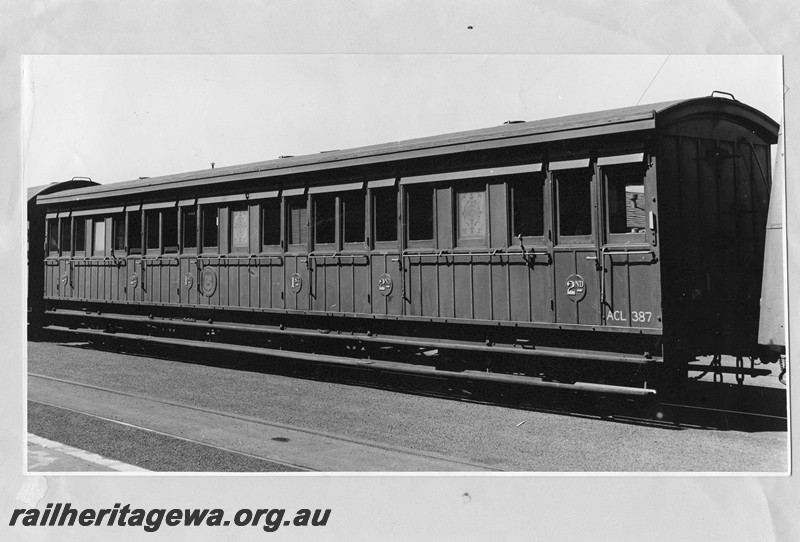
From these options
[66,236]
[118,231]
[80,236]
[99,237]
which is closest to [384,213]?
[118,231]

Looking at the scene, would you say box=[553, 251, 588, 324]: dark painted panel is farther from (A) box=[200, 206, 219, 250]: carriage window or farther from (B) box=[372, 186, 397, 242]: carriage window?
(A) box=[200, 206, 219, 250]: carriage window

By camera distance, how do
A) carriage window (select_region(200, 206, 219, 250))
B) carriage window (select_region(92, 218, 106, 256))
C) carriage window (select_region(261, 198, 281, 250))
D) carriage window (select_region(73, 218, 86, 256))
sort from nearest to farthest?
carriage window (select_region(261, 198, 281, 250)) < carriage window (select_region(200, 206, 219, 250)) < carriage window (select_region(92, 218, 106, 256)) < carriage window (select_region(73, 218, 86, 256))

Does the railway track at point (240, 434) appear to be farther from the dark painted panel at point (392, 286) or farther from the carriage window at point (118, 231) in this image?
the carriage window at point (118, 231)

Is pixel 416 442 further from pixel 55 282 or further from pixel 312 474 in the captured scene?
pixel 55 282

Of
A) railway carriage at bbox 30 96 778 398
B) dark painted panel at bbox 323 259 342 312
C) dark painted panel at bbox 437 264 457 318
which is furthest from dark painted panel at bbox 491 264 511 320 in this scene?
dark painted panel at bbox 323 259 342 312

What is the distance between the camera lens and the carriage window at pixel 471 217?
8.32m

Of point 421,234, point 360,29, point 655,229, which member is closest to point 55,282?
point 421,234

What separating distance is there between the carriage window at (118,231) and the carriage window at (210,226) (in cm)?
243

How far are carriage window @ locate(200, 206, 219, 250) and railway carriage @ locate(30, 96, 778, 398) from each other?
3cm

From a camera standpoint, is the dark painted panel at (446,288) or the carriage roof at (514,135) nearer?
the carriage roof at (514,135)

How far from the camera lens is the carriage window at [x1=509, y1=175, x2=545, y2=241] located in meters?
7.79

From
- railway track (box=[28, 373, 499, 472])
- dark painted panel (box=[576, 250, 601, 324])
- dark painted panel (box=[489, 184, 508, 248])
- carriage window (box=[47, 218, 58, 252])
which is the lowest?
railway track (box=[28, 373, 499, 472])

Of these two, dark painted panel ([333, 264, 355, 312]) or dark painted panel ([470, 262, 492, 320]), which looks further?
dark painted panel ([333, 264, 355, 312])

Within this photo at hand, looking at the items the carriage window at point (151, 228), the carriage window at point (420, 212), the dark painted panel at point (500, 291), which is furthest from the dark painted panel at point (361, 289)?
the carriage window at point (151, 228)
